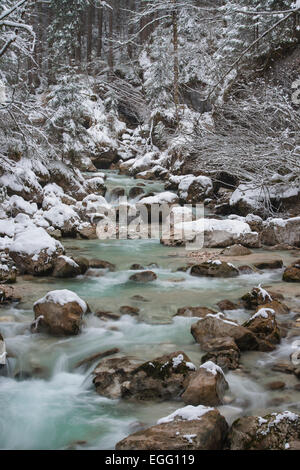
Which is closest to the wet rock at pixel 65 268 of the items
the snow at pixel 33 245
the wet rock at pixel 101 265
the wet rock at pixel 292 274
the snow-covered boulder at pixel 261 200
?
the snow at pixel 33 245

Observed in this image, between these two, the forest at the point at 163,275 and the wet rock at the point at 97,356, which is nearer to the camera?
the forest at the point at 163,275

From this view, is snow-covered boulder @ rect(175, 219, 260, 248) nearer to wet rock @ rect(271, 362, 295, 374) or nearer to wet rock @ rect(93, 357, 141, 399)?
wet rock @ rect(271, 362, 295, 374)

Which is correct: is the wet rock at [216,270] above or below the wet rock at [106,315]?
above

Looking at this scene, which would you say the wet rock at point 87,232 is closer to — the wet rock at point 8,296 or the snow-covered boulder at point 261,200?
the snow-covered boulder at point 261,200

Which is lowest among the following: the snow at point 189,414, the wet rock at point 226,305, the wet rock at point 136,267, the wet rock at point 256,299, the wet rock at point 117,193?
the snow at point 189,414

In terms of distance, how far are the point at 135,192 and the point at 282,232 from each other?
7805mm

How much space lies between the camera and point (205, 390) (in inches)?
145

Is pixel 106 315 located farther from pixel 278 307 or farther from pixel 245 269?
pixel 245 269

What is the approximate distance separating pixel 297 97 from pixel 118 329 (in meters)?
5.63

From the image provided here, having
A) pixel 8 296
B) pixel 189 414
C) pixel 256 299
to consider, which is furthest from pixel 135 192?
pixel 189 414

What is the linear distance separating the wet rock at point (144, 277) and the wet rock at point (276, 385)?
414cm

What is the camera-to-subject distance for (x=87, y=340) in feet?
17.1

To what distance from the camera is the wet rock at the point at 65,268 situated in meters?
7.93

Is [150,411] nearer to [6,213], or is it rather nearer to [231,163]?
[231,163]
